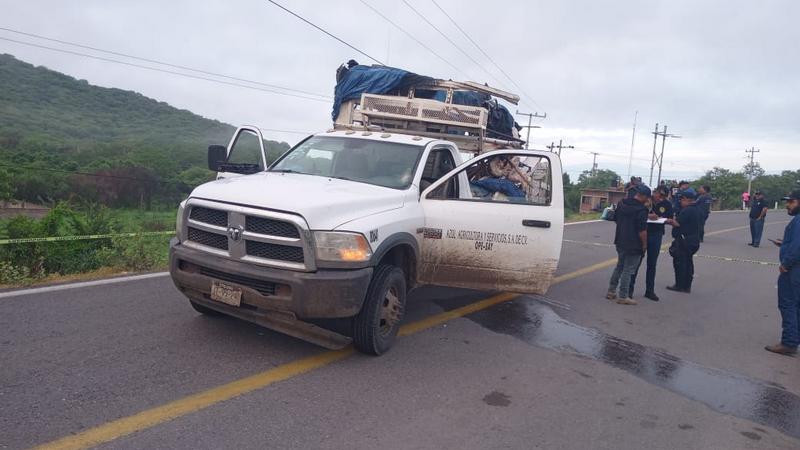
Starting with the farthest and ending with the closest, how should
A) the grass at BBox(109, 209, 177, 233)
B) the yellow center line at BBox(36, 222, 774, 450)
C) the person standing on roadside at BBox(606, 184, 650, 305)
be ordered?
1. the grass at BBox(109, 209, 177, 233)
2. the person standing on roadside at BBox(606, 184, 650, 305)
3. the yellow center line at BBox(36, 222, 774, 450)

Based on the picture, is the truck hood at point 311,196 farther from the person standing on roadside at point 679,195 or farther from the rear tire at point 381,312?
the person standing on roadside at point 679,195

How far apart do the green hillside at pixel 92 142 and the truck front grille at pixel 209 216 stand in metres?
16.6

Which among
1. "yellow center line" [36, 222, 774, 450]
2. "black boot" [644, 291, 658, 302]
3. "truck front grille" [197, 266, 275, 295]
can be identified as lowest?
"black boot" [644, 291, 658, 302]

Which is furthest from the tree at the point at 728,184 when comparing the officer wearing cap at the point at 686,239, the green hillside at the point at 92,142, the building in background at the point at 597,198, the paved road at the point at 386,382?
the paved road at the point at 386,382

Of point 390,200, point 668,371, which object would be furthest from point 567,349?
point 390,200

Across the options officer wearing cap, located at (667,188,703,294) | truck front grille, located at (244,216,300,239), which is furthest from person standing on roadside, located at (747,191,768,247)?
truck front grille, located at (244,216,300,239)

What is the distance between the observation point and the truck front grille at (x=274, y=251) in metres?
3.99

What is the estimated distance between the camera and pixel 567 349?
210 inches

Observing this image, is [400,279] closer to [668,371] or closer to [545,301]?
[668,371]

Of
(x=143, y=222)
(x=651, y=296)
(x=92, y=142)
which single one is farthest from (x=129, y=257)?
(x=92, y=142)

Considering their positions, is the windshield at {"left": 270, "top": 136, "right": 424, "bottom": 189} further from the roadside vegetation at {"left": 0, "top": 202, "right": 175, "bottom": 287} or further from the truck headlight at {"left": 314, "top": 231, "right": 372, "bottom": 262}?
the roadside vegetation at {"left": 0, "top": 202, "right": 175, "bottom": 287}

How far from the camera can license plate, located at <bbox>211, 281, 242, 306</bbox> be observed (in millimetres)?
4062

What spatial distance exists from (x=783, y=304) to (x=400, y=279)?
4371mm

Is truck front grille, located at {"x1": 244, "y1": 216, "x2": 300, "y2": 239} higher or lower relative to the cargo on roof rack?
lower
